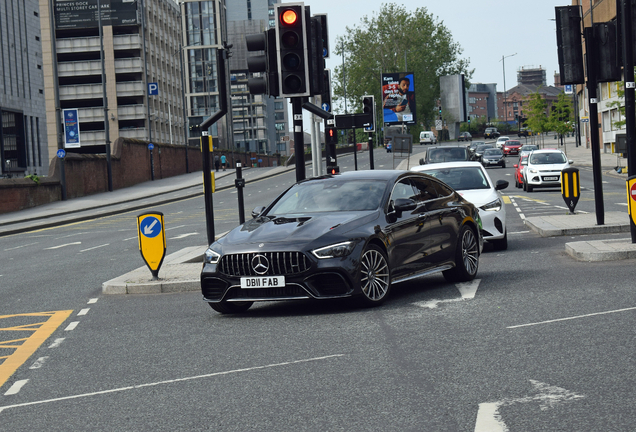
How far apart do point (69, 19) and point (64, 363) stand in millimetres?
72887

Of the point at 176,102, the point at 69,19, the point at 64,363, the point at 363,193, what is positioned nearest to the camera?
the point at 64,363

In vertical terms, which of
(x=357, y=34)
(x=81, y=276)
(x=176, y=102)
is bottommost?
(x=81, y=276)

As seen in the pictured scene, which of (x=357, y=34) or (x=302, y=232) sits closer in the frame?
(x=302, y=232)

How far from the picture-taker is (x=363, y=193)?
10.0 m

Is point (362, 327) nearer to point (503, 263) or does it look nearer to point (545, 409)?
point (545, 409)

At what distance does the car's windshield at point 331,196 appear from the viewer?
9852 millimetres

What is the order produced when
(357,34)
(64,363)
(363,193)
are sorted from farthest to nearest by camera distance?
(357,34)
(363,193)
(64,363)

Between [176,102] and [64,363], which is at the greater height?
[176,102]

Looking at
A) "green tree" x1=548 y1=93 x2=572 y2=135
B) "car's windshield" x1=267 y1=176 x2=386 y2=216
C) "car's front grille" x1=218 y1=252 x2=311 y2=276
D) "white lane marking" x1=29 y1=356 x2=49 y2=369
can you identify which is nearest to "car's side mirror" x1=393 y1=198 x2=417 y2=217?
"car's windshield" x1=267 y1=176 x2=386 y2=216

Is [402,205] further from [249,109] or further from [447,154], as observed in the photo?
[249,109]

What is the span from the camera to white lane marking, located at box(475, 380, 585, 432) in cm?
471

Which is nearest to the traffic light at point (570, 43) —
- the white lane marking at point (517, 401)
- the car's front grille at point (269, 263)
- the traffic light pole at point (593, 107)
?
the traffic light pole at point (593, 107)

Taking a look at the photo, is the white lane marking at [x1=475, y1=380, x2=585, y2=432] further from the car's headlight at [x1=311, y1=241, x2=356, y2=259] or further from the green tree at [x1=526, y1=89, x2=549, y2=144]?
the green tree at [x1=526, y1=89, x2=549, y2=144]

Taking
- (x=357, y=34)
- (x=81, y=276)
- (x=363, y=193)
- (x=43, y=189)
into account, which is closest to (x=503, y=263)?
(x=363, y=193)
